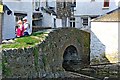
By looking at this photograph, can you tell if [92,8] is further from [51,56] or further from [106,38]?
[51,56]

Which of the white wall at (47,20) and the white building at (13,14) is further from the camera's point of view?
the white wall at (47,20)

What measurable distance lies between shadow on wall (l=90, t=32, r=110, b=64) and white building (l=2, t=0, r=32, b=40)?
→ 4.60 m

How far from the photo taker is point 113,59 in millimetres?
26234

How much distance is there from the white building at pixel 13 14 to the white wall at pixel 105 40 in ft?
14.8

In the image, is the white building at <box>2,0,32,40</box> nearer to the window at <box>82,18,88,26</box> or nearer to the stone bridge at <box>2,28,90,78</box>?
the stone bridge at <box>2,28,90,78</box>

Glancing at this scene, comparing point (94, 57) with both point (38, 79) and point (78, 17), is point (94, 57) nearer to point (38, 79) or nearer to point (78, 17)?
point (78, 17)

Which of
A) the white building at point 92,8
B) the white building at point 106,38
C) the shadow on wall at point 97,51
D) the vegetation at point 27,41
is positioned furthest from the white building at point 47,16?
the vegetation at point 27,41

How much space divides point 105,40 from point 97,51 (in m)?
0.91

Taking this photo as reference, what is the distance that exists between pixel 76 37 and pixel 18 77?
997 cm

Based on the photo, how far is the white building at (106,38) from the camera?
26406mm

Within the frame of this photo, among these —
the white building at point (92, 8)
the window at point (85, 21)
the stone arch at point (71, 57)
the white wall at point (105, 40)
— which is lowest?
the stone arch at point (71, 57)

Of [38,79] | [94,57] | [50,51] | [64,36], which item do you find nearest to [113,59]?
[94,57]

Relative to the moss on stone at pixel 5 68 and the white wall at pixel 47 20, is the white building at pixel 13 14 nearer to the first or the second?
the white wall at pixel 47 20

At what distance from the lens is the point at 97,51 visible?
89.1ft
